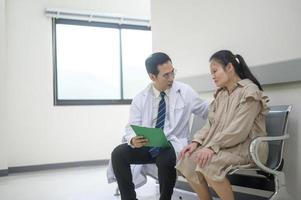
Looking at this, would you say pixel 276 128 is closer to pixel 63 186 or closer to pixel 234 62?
pixel 234 62

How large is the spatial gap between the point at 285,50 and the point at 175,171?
1044 millimetres

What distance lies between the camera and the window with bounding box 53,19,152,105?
5465 millimetres

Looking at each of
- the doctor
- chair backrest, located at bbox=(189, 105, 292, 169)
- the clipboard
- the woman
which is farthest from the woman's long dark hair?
the clipboard

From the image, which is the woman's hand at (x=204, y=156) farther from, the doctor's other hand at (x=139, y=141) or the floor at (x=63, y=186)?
the floor at (x=63, y=186)

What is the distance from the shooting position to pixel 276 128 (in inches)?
84.0

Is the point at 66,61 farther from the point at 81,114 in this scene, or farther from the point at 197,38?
the point at 197,38

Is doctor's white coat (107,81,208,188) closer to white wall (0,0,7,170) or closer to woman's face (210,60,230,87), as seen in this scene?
woman's face (210,60,230,87)

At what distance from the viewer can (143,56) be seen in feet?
20.0

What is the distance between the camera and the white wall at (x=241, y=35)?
2.26 m

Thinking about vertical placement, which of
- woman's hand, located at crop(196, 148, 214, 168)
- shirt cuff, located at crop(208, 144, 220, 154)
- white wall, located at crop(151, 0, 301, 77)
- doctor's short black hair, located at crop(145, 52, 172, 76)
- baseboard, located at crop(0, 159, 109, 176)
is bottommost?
baseboard, located at crop(0, 159, 109, 176)

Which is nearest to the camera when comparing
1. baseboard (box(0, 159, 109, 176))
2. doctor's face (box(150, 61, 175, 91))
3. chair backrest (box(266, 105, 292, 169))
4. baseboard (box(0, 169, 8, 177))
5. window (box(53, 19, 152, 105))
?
chair backrest (box(266, 105, 292, 169))

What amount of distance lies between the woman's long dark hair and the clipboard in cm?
54

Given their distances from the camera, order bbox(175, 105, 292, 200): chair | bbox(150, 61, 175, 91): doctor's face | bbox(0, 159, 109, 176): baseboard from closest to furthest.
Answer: bbox(175, 105, 292, 200): chair, bbox(150, 61, 175, 91): doctor's face, bbox(0, 159, 109, 176): baseboard

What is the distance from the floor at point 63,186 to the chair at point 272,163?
1.18 metres
